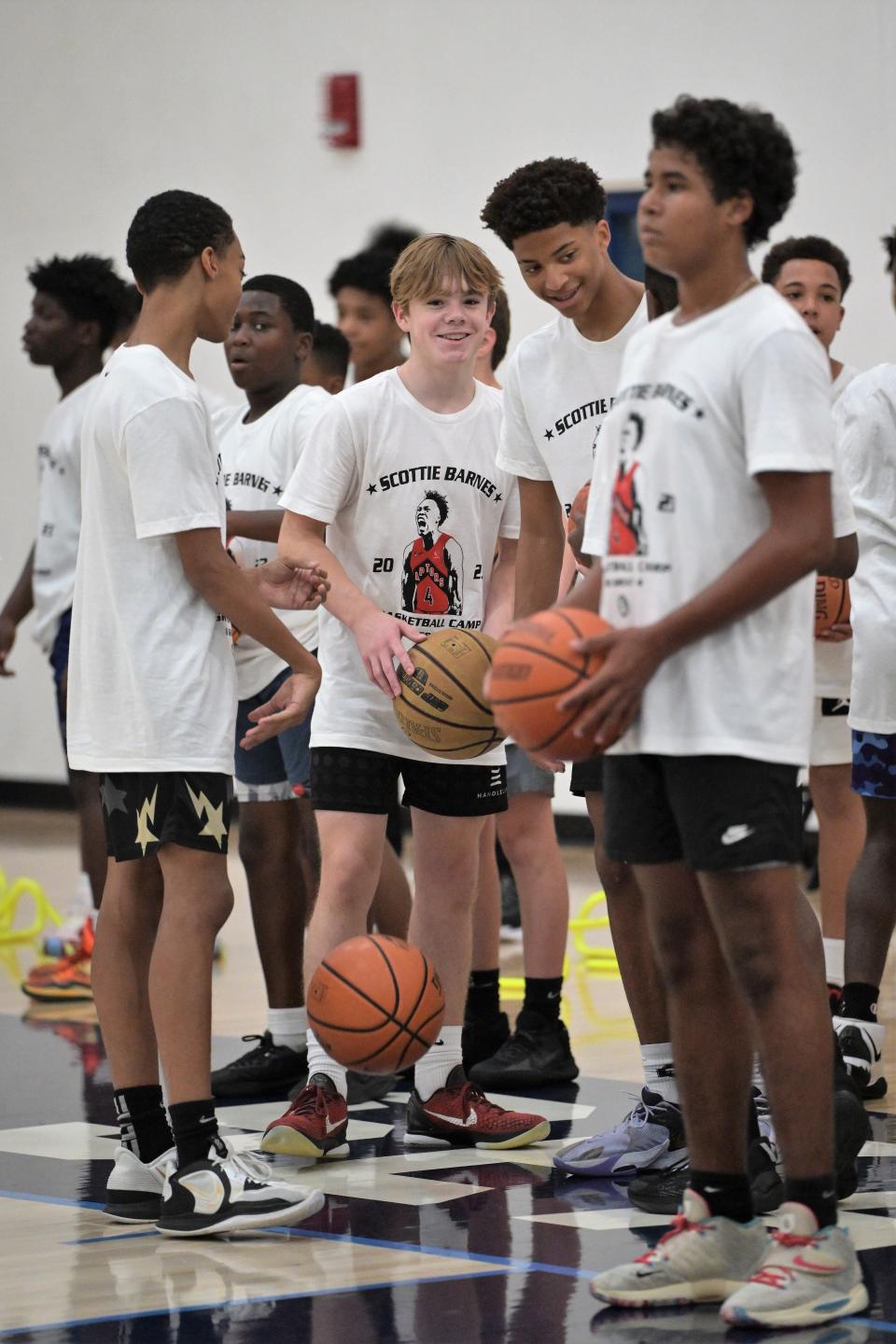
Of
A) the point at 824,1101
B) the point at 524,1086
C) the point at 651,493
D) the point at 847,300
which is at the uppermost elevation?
the point at 847,300

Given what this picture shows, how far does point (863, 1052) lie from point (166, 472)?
2.19 meters

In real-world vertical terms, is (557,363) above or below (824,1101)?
above

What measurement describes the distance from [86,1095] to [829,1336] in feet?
8.23

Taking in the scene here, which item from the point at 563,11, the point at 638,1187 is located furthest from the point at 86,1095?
the point at 563,11

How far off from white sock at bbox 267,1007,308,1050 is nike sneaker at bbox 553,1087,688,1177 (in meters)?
1.19

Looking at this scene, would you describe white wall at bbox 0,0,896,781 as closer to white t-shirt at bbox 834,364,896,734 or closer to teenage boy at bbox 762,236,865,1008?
teenage boy at bbox 762,236,865,1008

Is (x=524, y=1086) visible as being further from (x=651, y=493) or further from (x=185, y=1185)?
(x=651, y=493)

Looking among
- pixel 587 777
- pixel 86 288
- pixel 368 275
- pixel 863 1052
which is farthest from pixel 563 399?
pixel 86 288

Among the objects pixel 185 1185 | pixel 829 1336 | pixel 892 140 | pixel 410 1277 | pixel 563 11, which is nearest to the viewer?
pixel 829 1336

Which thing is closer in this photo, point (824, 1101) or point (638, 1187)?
point (824, 1101)

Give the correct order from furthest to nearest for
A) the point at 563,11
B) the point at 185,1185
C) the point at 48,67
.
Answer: the point at 48,67 < the point at 563,11 < the point at 185,1185

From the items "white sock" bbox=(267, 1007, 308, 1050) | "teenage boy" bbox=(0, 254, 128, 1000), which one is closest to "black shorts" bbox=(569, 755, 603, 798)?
"white sock" bbox=(267, 1007, 308, 1050)

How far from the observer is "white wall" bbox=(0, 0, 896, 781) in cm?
836

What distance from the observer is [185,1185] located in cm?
362
